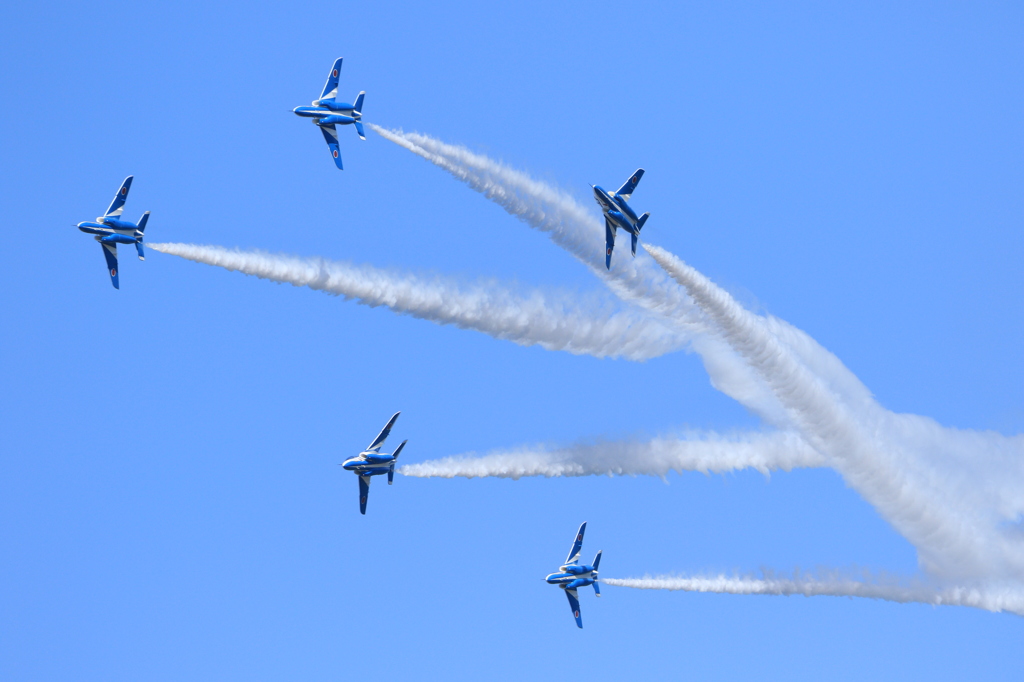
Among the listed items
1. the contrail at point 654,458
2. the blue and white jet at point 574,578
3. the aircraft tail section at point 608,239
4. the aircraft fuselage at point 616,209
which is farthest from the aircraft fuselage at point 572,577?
the aircraft fuselage at point 616,209

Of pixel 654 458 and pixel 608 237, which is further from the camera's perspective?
pixel 654 458

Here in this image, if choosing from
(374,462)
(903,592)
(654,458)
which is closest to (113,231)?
(374,462)

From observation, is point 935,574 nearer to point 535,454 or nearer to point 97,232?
point 535,454

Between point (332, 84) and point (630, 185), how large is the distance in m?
14.0

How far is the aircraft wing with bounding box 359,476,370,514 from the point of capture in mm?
45375

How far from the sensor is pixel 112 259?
4297 centimetres

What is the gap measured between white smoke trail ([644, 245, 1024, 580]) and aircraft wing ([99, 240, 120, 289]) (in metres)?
21.4

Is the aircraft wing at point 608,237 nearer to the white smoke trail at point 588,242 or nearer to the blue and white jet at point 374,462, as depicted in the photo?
the white smoke trail at point 588,242

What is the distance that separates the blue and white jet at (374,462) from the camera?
43.7 meters

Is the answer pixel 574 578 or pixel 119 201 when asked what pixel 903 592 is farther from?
pixel 119 201

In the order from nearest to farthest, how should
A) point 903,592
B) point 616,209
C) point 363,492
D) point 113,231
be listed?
point 616,209
point 903,592
point 113,231
point 363,492

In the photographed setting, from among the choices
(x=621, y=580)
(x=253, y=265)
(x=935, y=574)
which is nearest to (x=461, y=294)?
(x=253, y=265)

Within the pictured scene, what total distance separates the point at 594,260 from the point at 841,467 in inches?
465

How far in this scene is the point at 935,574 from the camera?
39188mm
